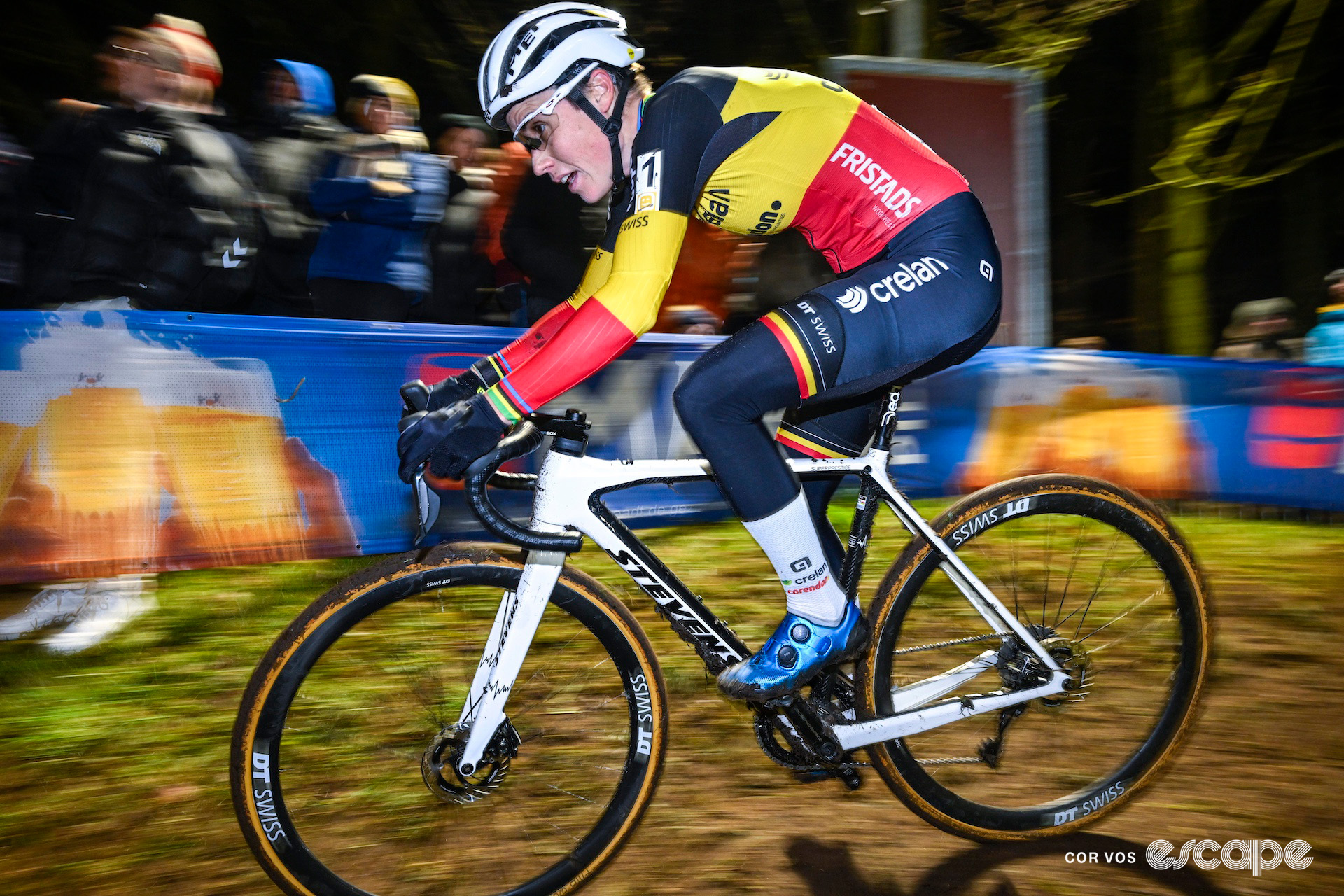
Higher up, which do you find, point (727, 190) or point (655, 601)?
point (727, 190)

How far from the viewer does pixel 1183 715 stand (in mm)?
3025

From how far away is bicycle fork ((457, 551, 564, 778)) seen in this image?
8.09 feet

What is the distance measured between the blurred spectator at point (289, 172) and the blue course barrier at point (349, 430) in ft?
2.21

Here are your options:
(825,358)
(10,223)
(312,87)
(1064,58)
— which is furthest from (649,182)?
(1064,58)

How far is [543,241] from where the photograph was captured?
19.5 ft

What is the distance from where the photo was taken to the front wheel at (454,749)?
Answer: 242 cm

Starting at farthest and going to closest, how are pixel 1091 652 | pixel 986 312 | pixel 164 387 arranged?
pixel 164 387 → pixel 1091 652 → pixel 986 312

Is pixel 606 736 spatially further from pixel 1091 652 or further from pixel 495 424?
pixel 1091 652

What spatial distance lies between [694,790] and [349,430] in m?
2.74

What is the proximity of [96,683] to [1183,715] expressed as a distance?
3790 millimetres

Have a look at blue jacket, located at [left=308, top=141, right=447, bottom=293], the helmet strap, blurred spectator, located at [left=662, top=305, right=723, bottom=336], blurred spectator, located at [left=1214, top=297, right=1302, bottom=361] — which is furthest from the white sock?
blurred spectator, located at [left=1214, top=297, right=1302, bottom=361]

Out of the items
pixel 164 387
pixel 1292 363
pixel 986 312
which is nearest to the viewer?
pixel 986 312

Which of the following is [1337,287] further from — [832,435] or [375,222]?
[375,222]

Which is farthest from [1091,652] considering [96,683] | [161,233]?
[161,233]
